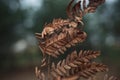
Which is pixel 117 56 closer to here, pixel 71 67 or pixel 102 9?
pixel 102 9

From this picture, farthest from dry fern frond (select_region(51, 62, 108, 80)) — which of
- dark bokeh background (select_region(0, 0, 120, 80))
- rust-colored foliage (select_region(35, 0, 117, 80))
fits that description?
dark bokeh background (select_region(0, 0, 120, 80))

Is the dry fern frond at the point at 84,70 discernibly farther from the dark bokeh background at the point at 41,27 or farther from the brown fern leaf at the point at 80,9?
the dark bokeh background at the point at 41,27

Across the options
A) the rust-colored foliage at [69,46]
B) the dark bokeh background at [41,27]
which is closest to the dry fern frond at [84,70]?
the rust-colored foliage at [69,46]

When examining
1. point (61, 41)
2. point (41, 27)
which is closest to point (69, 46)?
point (61, 41)

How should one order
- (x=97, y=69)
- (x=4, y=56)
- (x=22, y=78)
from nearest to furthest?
(x=97, y=69)
(x=4, y=56)
(x=22, y=78)

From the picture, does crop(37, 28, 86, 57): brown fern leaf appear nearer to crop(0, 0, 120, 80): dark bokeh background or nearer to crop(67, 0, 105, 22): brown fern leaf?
crop(67, 0, 105, 22): brown fern leaf

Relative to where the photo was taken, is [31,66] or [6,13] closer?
[6,13]

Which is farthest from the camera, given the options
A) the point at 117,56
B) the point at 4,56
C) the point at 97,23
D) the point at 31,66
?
the point at 31,66

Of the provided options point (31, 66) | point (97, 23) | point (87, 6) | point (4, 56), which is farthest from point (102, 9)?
point (87, 6)
